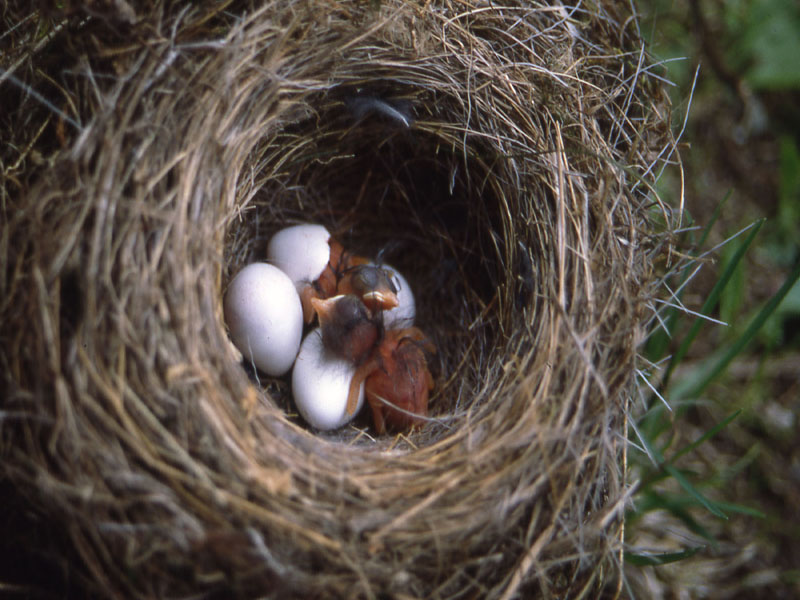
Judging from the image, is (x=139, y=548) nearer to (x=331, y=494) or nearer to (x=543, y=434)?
(x=331, y=494)

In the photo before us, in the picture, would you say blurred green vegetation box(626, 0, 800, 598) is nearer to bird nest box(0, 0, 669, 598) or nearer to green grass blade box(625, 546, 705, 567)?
green grass blade box(625, 546, 705, 567)

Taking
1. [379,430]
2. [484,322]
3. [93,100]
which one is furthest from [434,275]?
[93,100]

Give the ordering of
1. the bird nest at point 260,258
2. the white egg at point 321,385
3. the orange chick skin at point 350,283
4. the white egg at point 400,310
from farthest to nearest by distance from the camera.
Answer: the white egg at point 400,310, the orange chick skin at point 350,283, the white egg at point 321,385, the bird nest at point 260,258

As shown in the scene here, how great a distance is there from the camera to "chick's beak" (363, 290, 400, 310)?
1715mm

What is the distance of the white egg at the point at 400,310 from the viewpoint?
6.12ft

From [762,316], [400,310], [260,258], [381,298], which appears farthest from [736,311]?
[260,258]

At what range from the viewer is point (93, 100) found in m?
1.29

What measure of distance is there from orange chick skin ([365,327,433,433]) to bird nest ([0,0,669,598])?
0.21 ft

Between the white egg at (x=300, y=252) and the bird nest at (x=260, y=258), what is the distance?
11 cm

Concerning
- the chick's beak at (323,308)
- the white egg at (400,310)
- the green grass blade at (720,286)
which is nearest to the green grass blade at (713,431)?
the green grass blade at (720,286)

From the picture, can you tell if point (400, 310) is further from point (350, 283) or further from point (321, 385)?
point (321, 385)

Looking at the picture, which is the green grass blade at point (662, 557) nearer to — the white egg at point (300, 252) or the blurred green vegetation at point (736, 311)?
the blurred green vegetation at point (736, 311)

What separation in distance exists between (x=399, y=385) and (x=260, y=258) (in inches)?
22.8

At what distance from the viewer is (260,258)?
6.11 ft
